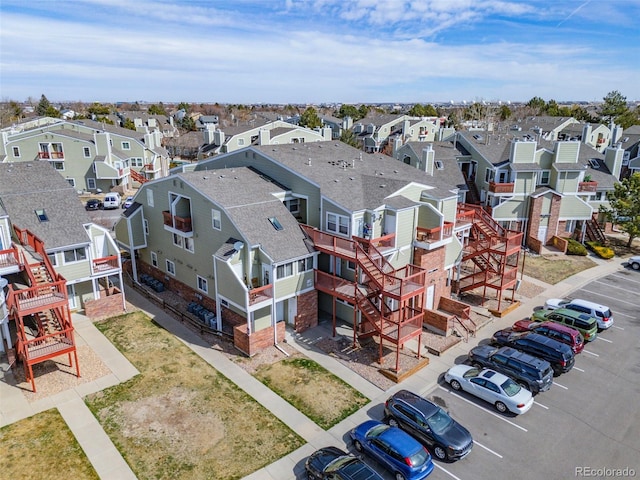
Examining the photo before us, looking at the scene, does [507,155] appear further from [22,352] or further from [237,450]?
[22,352]

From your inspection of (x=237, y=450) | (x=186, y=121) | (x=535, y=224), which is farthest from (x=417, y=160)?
(x=186, y=121)

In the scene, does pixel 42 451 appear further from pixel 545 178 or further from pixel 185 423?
pixel 545 178

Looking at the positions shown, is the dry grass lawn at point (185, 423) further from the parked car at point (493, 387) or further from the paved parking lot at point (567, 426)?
the parked car at point (493, 387)

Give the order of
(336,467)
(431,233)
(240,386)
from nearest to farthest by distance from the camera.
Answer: (336,467) < (240,386) < (431,233)

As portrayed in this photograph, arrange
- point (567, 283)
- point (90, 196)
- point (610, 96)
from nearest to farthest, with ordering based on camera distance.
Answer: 1. point (567, 283)
2. point (90, 196)
3. point (610, 96)

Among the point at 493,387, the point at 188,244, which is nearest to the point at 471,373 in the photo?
the point at 493,387

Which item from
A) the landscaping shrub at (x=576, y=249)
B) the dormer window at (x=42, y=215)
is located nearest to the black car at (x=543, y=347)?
the landscaping shrub at (x=576, y=249)
